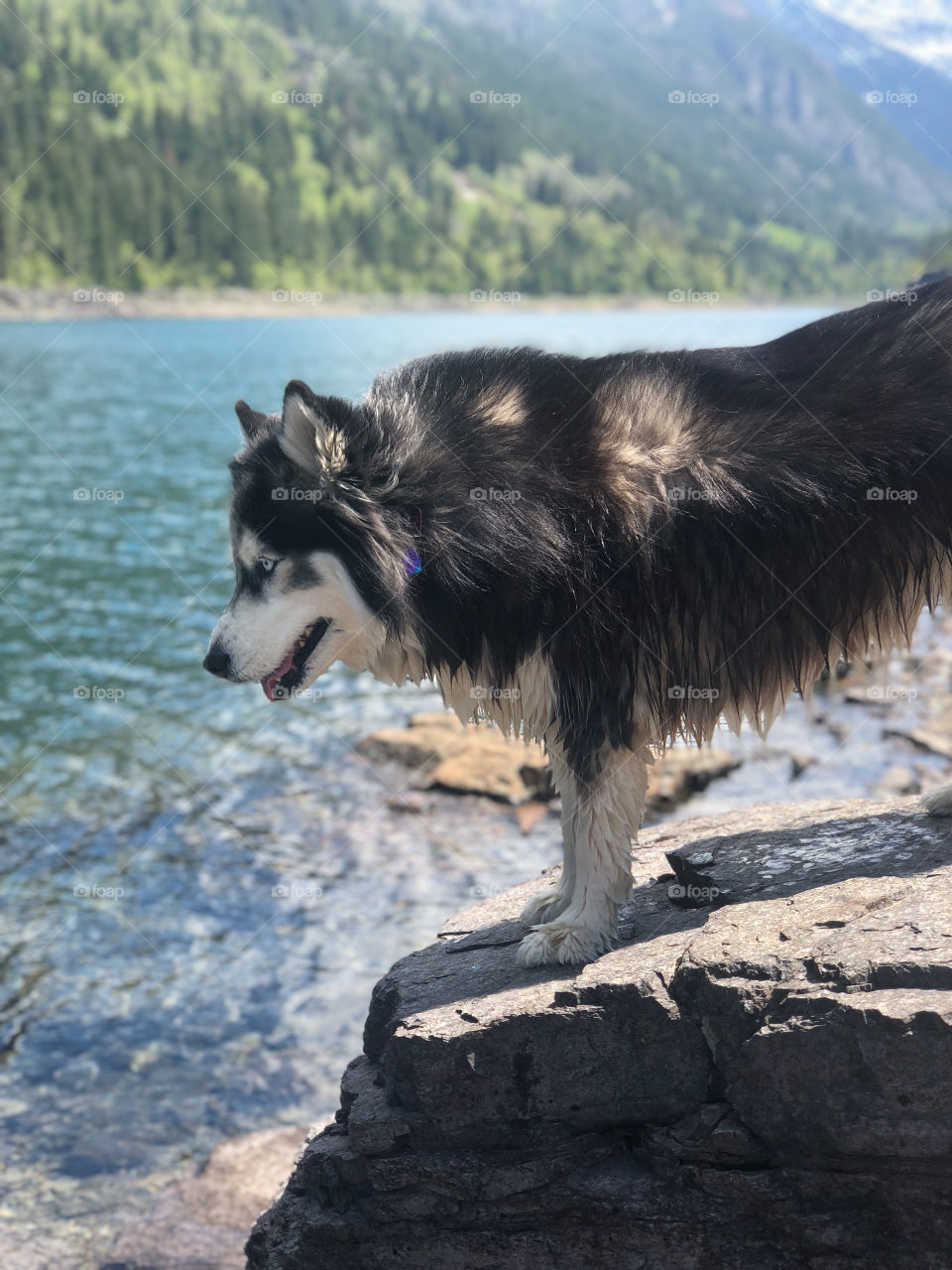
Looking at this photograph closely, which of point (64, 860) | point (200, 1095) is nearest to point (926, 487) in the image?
point (200, 1095)

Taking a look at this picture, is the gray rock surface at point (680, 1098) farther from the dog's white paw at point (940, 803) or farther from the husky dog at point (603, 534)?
the husky dog at point (603, 534)

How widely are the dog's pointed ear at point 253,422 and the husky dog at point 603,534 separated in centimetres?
2

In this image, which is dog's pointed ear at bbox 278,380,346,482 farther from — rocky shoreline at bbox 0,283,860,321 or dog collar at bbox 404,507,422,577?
rocky shoreline at bbox 0,283,860,321

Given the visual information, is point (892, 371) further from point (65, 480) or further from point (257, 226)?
point (257, 226)

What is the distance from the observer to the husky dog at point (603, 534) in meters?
6.00

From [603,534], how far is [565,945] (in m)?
2.15

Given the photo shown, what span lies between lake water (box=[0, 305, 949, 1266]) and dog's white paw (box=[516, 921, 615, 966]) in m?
3.87

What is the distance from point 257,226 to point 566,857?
12319 cm

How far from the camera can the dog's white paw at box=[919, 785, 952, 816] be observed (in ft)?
22.6

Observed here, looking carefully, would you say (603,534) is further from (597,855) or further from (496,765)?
(496,765)

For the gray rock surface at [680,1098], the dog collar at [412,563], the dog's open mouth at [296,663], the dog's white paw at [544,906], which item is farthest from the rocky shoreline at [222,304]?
the gray rock surface at [680,1098]

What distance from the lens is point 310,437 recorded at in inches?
230

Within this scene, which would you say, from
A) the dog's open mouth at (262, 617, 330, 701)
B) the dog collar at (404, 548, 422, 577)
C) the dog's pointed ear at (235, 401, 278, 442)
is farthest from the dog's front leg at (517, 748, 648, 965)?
the dog's pointed ear at (235, 401, 278, 442)

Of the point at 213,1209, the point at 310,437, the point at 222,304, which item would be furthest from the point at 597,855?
the point at 222,304
